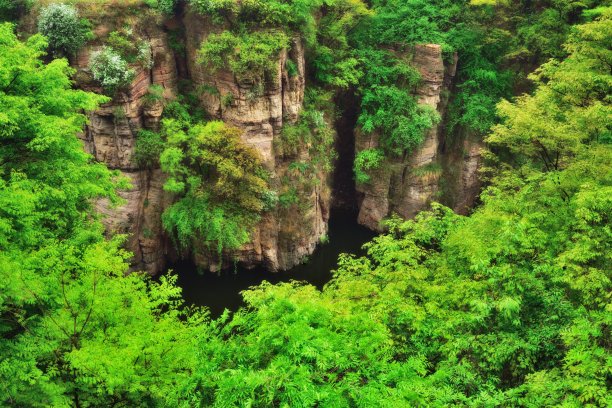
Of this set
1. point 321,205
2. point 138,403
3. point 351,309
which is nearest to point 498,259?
point 351,309

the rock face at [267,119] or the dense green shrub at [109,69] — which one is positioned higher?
the dense green shrub at [109,69]

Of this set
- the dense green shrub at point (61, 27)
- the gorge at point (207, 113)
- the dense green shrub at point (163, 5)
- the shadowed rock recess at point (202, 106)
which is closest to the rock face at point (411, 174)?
the gorge at point (207, 113)

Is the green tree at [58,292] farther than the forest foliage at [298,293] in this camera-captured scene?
Yes

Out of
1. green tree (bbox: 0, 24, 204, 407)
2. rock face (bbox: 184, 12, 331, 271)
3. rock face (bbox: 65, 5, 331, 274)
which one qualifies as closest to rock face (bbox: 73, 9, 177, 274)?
rock face (bbox: 65, 5, 331, 274)

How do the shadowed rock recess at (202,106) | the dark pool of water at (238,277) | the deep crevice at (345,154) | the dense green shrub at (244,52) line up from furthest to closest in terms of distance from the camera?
the deep crevice at (345,154) < the dark pool of water at (238,277) < the shadowed rock recess at (202,106) < the dense green shrub at (244,52)

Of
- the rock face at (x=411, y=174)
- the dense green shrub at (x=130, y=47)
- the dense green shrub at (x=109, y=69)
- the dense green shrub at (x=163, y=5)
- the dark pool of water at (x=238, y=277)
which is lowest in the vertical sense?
the dark pool of water at (x=238, y=277)

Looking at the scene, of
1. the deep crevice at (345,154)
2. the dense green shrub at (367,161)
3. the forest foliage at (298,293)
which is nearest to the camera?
the forest foliage at (298,293)

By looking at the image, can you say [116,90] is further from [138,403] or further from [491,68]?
[491,68]

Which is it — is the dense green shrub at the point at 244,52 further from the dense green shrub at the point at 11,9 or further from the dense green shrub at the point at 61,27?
the dense green shrub at the point at 11,9
